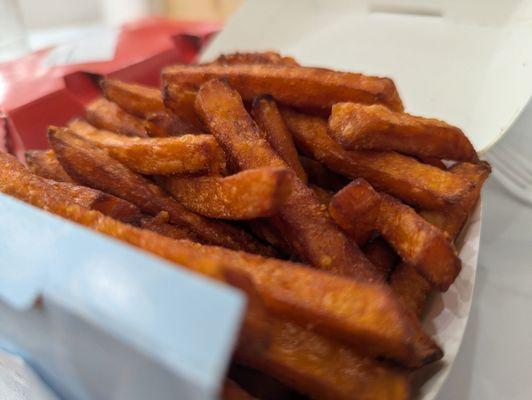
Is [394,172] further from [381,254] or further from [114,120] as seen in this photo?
[114,120]

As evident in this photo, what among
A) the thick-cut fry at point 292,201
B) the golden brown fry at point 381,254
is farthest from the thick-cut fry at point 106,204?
the golden brown fry at point 381,254

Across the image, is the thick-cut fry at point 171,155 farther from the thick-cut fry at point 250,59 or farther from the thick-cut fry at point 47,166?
the thick-cut fry at point 250,59

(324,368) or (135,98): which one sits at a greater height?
(135,98)

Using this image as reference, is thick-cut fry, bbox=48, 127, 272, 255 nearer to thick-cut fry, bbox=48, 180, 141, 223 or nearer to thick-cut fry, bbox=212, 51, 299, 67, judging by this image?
thick-cut fry, bbox=48, 180, 141, 223

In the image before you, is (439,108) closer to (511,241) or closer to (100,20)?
(511,241)

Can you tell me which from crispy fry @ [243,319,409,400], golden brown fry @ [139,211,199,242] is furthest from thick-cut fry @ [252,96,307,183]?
crispy fry @ [243,319,409,400]

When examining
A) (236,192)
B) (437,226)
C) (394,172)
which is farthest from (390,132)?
(236,192)

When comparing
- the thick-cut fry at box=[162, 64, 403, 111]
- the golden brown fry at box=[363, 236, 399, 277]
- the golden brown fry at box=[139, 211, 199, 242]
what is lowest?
the golden brown fry at box=[363, 236, 399, 277]
